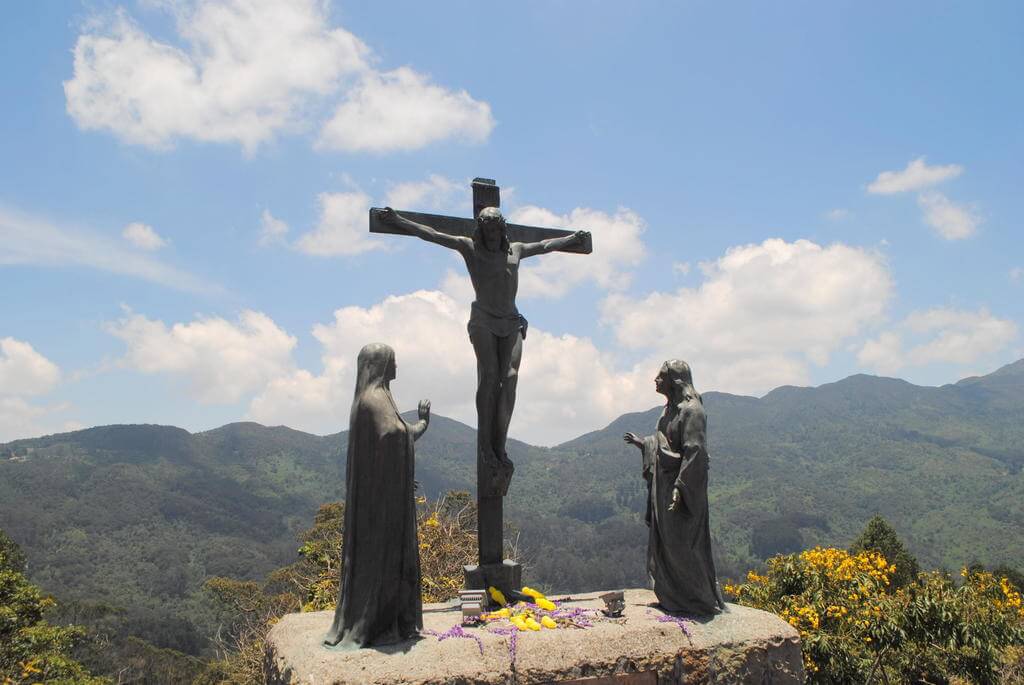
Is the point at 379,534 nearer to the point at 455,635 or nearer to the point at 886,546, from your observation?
the point at 455,635

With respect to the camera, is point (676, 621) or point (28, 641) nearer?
point (676, 621)

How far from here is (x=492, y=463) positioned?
25.7 feet

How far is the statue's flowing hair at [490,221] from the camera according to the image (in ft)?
25.5

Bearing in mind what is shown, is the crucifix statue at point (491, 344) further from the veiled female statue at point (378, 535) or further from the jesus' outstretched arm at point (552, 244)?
the veiled female statue at point (378, 535)

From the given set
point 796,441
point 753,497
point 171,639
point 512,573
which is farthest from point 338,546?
point 796,441

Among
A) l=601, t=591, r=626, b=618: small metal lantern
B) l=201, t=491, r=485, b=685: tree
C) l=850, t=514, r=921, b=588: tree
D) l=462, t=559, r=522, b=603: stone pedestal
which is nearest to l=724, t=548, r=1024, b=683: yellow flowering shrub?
l=601, t=591, r=626, b=618: small metal lantern

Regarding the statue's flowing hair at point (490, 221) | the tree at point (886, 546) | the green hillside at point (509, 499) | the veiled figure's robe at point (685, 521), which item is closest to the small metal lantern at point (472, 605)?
the veiled figure's robe at point (685, 521)

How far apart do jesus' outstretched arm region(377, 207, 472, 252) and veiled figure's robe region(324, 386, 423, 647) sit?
101 inches

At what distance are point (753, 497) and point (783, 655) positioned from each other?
403 ft

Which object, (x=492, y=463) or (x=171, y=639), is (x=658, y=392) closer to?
(x=492, y=463)

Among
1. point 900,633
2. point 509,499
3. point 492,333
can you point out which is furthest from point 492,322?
point 509,499

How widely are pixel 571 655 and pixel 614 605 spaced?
1.10 meters

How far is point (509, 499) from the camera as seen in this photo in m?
105

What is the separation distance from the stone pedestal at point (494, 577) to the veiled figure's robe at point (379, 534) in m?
1.62
